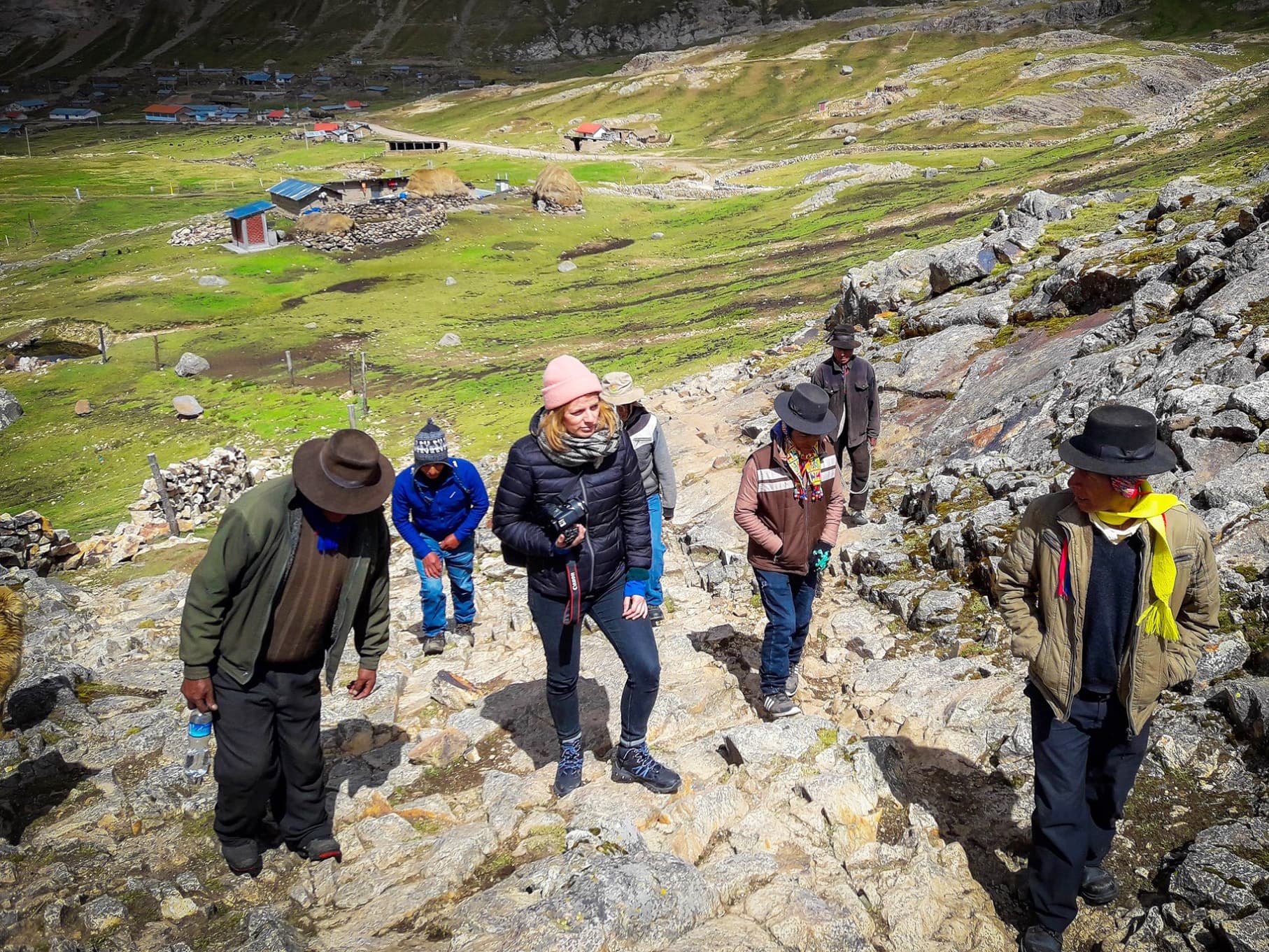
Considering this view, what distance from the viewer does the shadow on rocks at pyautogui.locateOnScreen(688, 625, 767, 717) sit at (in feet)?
25.6

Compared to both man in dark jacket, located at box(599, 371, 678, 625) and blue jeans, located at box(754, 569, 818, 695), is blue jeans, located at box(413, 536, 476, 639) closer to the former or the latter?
man in dark jacket, located at box(599, 371, 678, 625)

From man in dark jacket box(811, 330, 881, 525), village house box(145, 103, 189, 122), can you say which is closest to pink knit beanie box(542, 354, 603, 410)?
man in dark jacket box(811, 330, 881, 525)

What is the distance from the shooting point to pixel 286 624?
16.9 ft

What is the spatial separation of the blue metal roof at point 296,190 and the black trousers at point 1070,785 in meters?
63.9

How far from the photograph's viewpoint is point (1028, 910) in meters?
4.91

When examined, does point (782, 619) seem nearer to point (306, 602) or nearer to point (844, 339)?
point (306, 602)

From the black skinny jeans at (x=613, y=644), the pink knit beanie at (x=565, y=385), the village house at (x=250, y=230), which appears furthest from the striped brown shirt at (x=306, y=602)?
the village house at (x=250, y=230)

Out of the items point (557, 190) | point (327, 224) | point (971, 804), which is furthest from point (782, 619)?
point (557, 190)

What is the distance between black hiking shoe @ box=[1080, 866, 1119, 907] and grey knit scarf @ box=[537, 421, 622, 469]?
141 inches

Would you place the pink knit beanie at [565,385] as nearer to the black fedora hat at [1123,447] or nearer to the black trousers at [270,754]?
the black trousers at [270,754]

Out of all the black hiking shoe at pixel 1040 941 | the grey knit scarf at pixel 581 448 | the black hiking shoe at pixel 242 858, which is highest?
the grey knit scarf at pixel 581 448

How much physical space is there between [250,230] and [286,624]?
56.7 metres

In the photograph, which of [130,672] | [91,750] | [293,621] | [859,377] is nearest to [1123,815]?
[293,621]

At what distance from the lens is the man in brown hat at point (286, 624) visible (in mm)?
4914
